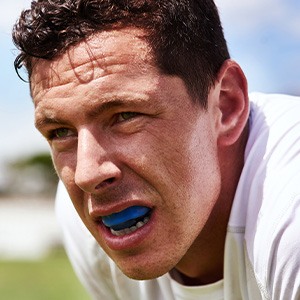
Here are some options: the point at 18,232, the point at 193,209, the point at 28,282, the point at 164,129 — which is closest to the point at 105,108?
the point at 164,129

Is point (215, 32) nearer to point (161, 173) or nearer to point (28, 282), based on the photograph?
point (161, 173)

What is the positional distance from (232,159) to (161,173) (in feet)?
1.44

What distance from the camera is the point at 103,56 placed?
351cm

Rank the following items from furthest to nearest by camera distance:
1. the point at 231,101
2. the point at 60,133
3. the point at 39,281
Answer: the point at 39,281, the point at 231,101, the point at 60,133

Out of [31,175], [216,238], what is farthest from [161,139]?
[31,175]

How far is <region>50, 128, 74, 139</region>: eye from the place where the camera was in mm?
3621

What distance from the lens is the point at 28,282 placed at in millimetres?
10305

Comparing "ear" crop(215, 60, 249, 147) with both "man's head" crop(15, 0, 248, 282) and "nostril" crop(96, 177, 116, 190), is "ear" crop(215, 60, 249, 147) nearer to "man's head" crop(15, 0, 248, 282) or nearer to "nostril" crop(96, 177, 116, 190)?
"man's head" crop(15, 0, 248, 282)

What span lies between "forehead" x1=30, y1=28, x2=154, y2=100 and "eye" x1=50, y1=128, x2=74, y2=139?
0.60 feet

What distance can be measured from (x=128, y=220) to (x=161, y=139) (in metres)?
0.33

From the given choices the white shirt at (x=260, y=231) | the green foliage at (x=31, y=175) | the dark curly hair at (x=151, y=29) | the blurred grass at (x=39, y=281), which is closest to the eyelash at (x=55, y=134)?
the dark curly hair at (x=151, y=29)

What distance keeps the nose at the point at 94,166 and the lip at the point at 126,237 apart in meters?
0.21

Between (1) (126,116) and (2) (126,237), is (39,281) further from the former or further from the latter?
(1) (126,116)

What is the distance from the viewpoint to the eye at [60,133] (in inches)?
143
